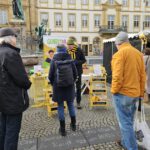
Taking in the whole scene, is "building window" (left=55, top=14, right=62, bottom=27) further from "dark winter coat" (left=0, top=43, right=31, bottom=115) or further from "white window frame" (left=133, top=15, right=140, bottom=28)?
"dark winter coat" (left=0, top=43, right=31, bottom=115)

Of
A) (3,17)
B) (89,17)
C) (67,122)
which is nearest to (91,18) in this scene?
(89,17)

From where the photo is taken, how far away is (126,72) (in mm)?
3021

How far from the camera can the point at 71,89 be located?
14.1ft

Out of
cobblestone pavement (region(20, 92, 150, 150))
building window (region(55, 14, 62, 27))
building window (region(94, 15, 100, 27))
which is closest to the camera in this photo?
cobblestone pavement (region(20, 92, 150, 150))

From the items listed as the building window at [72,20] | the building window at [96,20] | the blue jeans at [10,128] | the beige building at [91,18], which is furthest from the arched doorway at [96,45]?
the blue jeans at [10,128]

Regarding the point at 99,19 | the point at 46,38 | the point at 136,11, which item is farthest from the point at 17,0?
the point at 136,11

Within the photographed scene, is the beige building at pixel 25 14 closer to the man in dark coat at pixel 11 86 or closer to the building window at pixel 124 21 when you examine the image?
the building window at pixel 124 21

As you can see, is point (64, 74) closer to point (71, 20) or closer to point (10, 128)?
point (10, 128)

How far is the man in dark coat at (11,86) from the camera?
2.71 metres

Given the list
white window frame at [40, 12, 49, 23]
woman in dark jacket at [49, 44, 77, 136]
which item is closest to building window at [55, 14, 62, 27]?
white window frame at [40, 12, 49, 23]

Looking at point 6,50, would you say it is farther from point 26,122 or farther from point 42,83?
point 42,83

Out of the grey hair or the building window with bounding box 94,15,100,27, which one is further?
the building window with bounding box 94,15,100,27

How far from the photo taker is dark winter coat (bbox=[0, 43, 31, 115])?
270 centimetres

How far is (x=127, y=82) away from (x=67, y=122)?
230 cm
